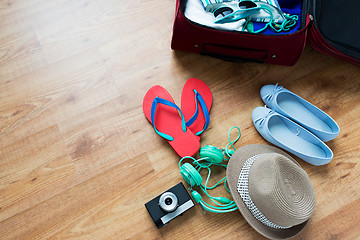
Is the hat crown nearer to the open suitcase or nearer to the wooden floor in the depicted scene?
the wooden floor

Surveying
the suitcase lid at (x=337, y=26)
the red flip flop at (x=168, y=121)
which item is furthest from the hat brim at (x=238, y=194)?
the suitcase lid at (x=337, y=26)

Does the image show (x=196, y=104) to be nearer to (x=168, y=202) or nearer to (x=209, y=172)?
(x=209, y=172)

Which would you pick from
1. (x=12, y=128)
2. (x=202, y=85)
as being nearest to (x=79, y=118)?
(x=12, y=128)

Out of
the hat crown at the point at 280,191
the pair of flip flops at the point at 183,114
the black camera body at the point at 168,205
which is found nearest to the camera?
the hat crown at the point at 280,191

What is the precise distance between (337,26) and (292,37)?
19 cm

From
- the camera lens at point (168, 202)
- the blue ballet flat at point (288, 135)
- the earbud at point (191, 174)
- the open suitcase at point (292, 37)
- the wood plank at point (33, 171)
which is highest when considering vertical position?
the open suitcase at point (292, 37)

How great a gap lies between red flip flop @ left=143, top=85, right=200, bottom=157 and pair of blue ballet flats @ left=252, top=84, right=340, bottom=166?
0.27 m

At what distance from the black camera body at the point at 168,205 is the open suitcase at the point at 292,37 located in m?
0.54

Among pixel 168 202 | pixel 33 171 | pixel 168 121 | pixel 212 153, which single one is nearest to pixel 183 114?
pixel 168 121

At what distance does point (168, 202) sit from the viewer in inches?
40.5

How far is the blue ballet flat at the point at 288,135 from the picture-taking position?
1.12m

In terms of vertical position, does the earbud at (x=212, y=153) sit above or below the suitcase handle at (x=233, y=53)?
below

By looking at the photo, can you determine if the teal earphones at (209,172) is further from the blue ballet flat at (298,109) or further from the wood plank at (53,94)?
the wood plank at (53,94)

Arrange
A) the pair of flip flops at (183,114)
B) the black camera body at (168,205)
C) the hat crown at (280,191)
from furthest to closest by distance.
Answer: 1. the pair of flip flops at (183,114)
2. the black camera body at (168,205)
3. the hat crown at (280,191)
